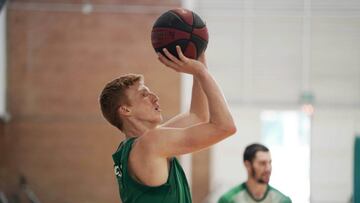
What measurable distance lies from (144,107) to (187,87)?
8946 millimetres

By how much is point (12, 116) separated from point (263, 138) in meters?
4.82

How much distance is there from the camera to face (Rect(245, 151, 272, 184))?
19.3 feet

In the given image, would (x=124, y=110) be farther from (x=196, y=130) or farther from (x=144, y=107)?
(x=196, y=130)

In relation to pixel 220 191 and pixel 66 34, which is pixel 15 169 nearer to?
pixel 66 34

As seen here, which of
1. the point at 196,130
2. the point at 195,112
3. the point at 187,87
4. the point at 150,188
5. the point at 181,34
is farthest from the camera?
the point at 187,87

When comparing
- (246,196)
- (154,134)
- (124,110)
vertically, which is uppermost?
(124,110)

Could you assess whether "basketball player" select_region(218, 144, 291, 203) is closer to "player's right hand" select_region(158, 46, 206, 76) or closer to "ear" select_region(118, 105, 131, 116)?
"ear" select_region(118, 105, 131, 116)

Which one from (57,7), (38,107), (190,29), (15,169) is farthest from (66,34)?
(190,29)

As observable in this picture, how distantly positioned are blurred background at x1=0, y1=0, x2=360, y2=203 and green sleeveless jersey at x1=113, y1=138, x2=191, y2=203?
885 cm

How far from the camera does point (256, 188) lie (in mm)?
5871

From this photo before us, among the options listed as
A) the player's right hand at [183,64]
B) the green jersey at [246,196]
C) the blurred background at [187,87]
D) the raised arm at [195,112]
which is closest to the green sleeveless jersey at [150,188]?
the raised arm at [195,112]

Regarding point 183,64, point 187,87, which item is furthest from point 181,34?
point 187,87

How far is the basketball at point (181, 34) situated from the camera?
3152mm

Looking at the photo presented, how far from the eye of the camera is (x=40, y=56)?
40.9 feet
